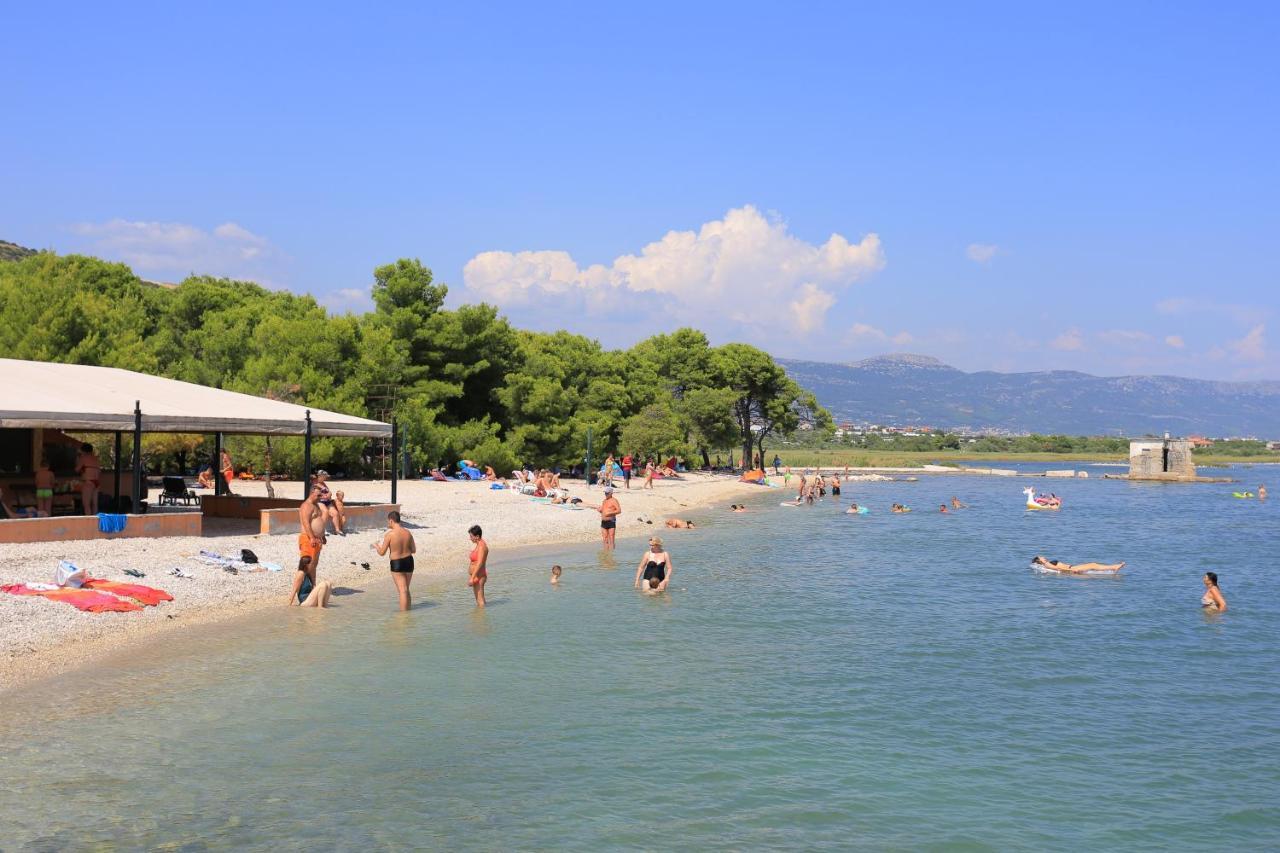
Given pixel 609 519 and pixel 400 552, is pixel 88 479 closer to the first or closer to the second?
pixel 400 552

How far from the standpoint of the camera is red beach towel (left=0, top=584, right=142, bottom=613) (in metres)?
13.9

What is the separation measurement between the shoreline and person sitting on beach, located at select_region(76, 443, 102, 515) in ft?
7.39

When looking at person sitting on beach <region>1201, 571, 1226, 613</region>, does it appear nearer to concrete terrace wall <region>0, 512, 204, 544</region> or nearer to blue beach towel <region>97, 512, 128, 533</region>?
concrete terrace wall <region>0, 512, 204, 544</region>

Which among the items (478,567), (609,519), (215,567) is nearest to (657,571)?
(478,567)

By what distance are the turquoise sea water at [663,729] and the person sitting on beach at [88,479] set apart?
6.24 m

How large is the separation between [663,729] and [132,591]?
8.55 meters

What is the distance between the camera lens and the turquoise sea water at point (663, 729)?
27.0 feet

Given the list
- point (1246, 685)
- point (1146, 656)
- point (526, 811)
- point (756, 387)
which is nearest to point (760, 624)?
point (1146, 656)

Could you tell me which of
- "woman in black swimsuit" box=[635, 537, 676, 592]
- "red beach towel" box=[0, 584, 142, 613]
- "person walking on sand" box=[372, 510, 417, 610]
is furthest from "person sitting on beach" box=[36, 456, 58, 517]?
"woman in black swimsuit" box=[635, 537, 676, 592]

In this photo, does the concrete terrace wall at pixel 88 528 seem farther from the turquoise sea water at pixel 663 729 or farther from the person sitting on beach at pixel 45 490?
the turquoise sea water at pixel 663 729

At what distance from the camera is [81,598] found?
46.2 feet

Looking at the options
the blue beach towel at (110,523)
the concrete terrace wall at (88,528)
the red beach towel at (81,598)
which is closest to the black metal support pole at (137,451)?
the concrete terrace wall at (88,528)

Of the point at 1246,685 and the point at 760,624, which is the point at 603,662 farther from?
the point at 1246,685

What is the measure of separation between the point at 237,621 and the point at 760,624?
7.94m
